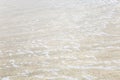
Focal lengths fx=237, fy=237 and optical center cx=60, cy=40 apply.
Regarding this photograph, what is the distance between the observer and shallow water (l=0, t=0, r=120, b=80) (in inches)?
838

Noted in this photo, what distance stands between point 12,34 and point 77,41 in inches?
422

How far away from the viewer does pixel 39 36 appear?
3394 centimetres

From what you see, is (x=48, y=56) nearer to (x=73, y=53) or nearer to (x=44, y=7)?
(x=73, y=53)

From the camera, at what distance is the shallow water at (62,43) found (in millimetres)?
21281

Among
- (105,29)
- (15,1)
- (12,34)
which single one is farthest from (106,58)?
(15,1)

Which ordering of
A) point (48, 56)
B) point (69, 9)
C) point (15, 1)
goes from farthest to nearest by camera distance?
point (15, 1)
point (69, 9)
point (48, 56)

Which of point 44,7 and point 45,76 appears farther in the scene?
point 44,7

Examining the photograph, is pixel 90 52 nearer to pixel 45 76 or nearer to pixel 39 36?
pixel 45 76

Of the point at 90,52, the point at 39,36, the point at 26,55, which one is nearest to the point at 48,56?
the point at 26,55

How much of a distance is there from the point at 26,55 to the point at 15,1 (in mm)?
44733

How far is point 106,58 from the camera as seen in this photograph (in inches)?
940

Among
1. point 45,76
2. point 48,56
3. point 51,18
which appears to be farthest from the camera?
point 51,18

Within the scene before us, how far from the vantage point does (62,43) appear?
98.4ft

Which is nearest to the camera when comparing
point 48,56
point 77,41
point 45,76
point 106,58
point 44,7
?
point 45,76
